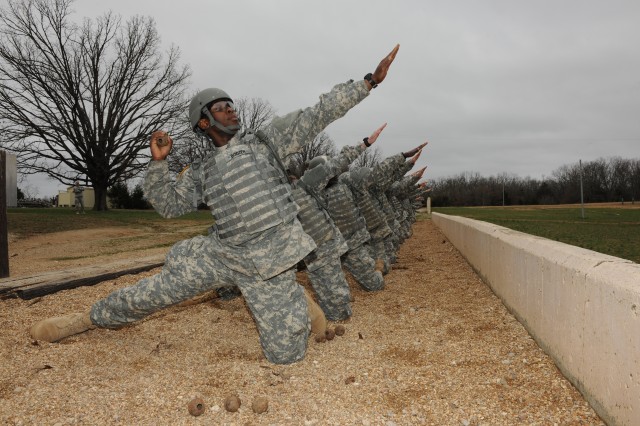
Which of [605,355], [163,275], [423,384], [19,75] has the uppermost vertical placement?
[19,75]

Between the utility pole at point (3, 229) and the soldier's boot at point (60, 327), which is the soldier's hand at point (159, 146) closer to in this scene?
the soldier's boot at point (60, 327)

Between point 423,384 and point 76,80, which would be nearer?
point 423,384

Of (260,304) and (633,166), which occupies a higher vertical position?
(633,166)

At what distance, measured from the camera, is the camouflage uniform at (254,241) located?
142 inches

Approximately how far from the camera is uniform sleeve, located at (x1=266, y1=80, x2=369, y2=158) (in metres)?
3.63

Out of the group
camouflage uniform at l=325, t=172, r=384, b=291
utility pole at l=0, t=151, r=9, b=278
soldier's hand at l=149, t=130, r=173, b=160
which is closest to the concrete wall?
camouflage uniform at l=325, t=172, r=384, b=291

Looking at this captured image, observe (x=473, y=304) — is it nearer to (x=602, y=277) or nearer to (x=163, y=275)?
(x=602, y=277)

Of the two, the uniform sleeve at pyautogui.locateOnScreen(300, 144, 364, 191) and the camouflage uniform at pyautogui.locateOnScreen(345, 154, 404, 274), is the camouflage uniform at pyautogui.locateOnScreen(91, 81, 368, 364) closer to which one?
the uniform sleeve at pyautogui.locateOnScreen(300, 144, 364, 191)

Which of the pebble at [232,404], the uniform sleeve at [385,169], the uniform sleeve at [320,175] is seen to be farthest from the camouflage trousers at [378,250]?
the pebble at [232,404]

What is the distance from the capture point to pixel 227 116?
3801 millimetres

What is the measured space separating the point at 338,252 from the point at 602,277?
9.30 ft

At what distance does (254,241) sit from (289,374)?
946mm

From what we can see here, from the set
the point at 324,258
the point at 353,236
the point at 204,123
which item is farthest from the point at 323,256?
the point at 204,123

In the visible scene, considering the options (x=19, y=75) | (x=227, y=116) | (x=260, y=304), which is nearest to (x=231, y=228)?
(x=260, y=304)
